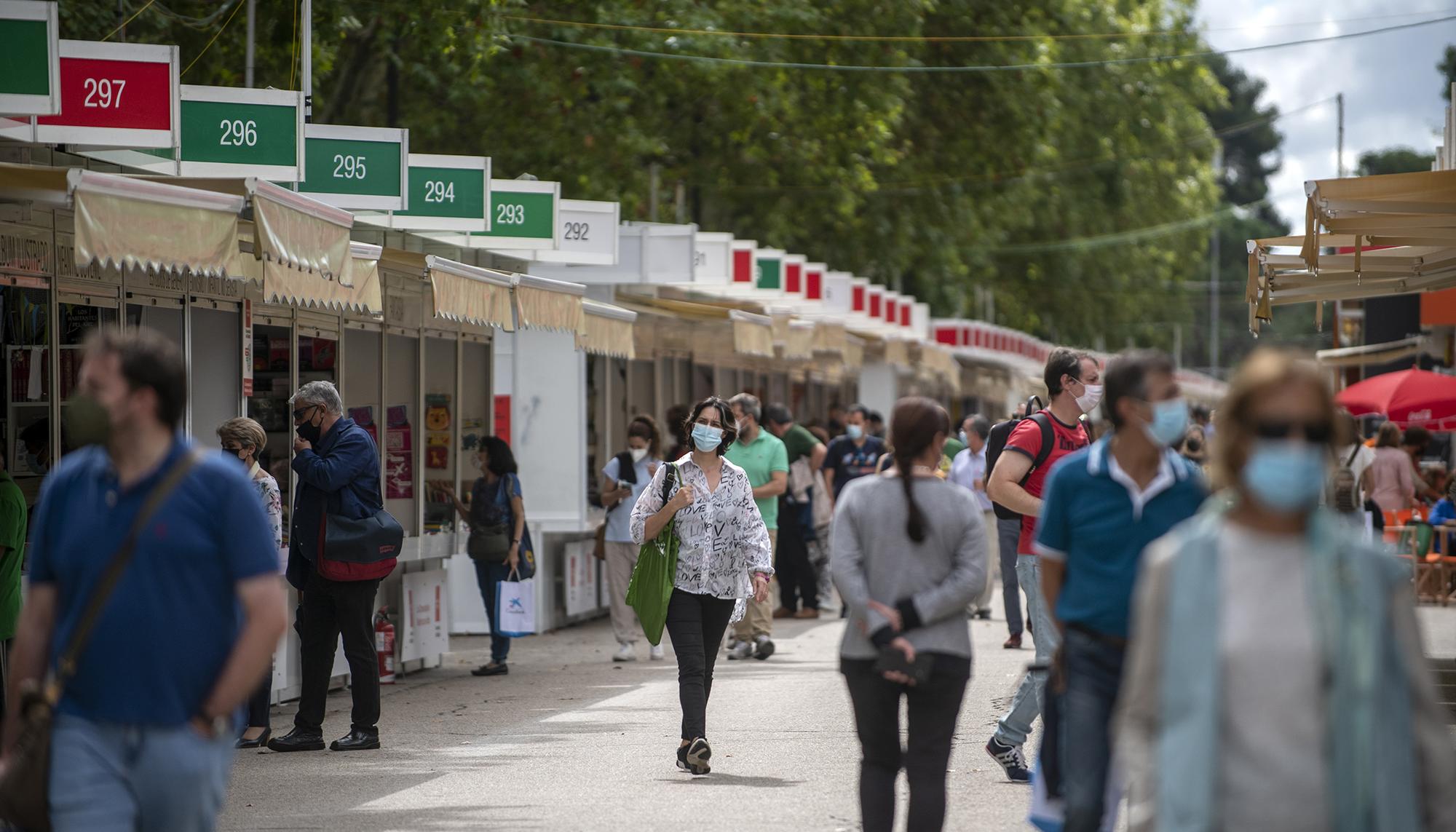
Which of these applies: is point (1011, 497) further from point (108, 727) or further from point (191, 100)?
point (191, 100)

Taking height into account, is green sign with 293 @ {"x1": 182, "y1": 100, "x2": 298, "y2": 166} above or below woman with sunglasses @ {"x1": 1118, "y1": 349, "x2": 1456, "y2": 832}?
above

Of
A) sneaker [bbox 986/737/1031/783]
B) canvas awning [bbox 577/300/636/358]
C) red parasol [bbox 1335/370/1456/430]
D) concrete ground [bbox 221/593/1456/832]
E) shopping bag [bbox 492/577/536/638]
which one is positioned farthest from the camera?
red parasol [bbox 1335/370/1456/430]

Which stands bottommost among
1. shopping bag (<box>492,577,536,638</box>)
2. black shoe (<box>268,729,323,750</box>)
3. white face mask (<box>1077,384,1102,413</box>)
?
black shoe (<box>268,729,323,750</box>)

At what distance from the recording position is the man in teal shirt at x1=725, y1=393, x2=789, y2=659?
14359mm

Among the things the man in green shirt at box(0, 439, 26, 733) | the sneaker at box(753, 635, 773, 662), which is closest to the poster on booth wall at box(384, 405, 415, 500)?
the sneaker at box(753, 635, 773, 662)

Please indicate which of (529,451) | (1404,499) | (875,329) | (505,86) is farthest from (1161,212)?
(529,451)

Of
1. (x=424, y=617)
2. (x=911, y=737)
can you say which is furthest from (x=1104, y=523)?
(x=424, y=617)

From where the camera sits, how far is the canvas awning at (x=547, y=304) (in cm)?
1266

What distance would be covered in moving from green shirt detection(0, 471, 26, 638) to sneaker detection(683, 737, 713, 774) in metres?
2.97

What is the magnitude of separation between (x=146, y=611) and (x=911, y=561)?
232cm

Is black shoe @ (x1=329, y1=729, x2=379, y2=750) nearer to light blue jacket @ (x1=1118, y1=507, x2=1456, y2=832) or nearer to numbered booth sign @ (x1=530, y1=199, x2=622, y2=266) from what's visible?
light blue jacket @ (x1=1118, y1=507, x2=1456, y2=832)

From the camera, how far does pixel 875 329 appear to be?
2855 centimetres

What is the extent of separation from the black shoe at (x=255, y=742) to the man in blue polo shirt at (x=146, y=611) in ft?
18.9

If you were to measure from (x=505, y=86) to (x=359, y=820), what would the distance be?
745 inches
